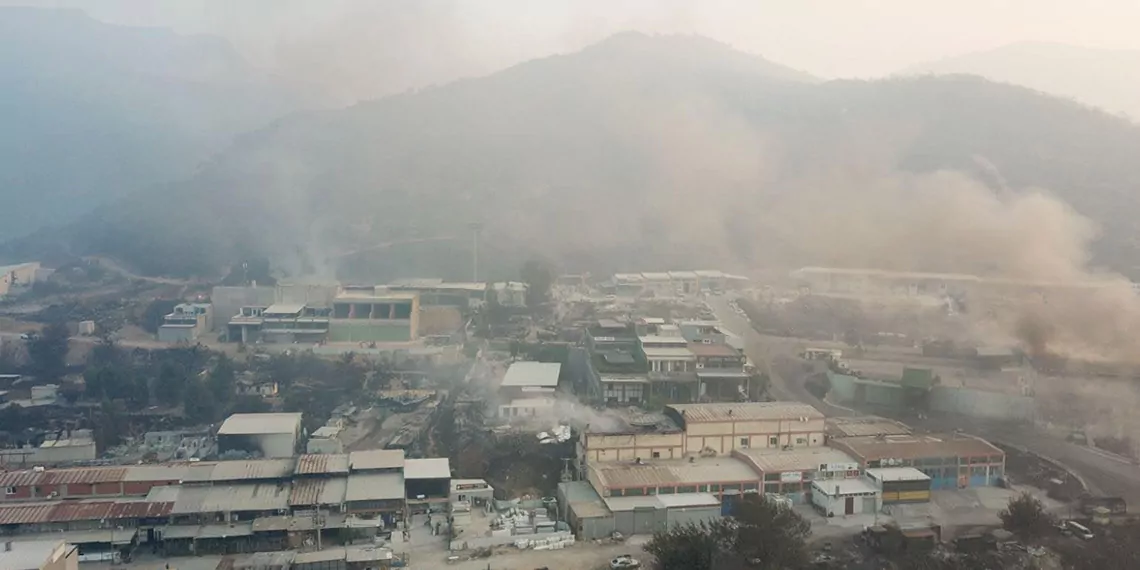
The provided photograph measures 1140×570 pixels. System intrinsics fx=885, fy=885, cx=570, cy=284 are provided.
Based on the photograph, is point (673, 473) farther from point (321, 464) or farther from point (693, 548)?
point (321, 464)

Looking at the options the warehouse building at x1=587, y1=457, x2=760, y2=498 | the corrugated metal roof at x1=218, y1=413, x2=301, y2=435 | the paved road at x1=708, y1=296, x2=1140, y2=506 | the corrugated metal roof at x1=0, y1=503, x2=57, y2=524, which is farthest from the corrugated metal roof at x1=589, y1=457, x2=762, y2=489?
the corrugated metal roof at x1=0, y1=503, x2=57, y2=524

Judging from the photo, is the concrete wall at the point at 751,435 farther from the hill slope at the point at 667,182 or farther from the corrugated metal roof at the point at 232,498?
the hill slope at the point at 667,182

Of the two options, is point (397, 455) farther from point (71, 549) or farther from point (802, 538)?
point (802, 538)

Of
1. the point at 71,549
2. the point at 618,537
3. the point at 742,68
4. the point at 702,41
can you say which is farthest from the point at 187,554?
the point at 702,41

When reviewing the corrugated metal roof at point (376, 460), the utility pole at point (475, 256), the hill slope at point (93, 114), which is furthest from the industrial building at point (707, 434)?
the hill slope at point (93, 114)

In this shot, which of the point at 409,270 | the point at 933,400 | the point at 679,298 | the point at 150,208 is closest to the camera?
the point at 933,400

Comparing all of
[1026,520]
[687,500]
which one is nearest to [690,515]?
[687,500]
